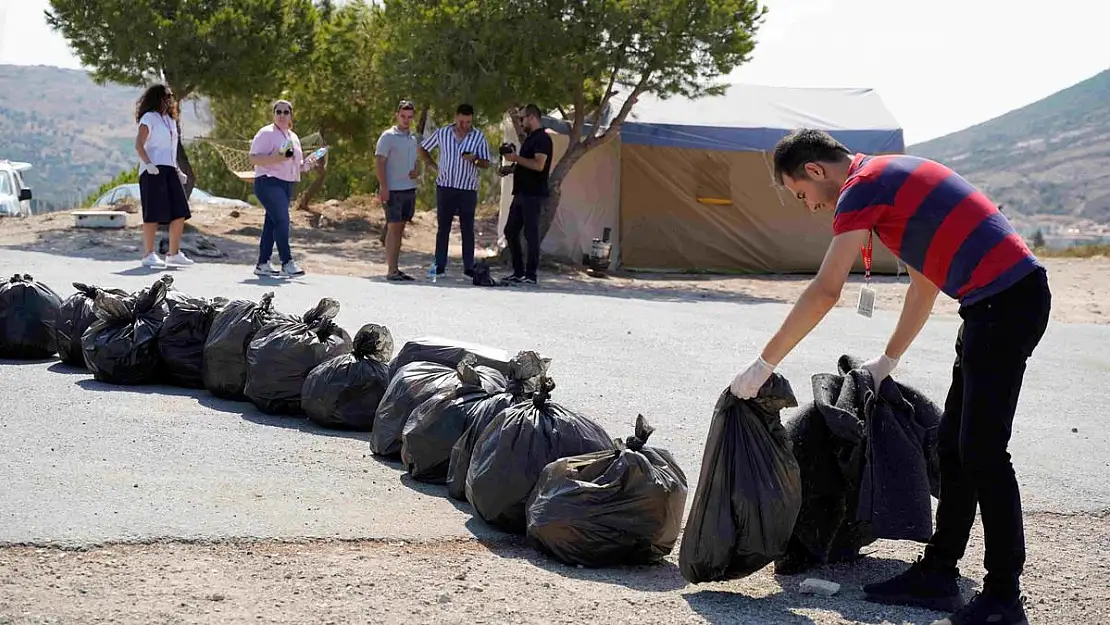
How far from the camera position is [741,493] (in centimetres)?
378

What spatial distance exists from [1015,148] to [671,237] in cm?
12701

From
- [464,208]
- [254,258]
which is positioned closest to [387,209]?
[464,208]

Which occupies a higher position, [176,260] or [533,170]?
[533,170]

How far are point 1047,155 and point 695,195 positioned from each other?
122 m

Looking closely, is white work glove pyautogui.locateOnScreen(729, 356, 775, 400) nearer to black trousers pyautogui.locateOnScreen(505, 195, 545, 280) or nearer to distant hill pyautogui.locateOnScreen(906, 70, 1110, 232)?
black trousers pyautogui.locateOnScreen(505, 195, 545, 280)

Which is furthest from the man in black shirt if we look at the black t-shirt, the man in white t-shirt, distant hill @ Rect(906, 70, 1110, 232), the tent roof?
distant hill @ Rect(906, 70, 1110, 232)

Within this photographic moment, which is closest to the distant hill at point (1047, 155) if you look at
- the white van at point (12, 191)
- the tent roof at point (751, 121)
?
the white van at point (12, 191)

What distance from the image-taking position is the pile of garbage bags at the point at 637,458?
3.81 meters

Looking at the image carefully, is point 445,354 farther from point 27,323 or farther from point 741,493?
point 27,323

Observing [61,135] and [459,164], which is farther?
[61,135]

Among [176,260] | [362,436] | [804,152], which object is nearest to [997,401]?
[804,152]

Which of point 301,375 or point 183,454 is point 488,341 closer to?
point 301,375

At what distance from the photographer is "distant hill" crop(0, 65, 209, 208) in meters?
142

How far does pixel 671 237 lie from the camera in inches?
710
